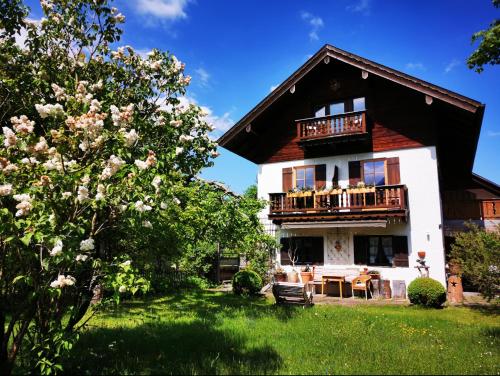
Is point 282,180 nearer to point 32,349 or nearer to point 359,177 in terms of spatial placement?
point 359,177

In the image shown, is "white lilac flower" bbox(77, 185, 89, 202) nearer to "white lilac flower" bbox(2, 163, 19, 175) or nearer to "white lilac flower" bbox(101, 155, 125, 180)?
"white lilac flower" bbox(101, 155, 125, 180)

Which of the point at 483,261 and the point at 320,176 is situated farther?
the point at 320,176

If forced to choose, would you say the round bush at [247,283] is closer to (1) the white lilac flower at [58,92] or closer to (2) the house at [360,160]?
(2) the house at [360,160]

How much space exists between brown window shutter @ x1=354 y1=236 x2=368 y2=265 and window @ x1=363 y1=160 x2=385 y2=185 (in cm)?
248

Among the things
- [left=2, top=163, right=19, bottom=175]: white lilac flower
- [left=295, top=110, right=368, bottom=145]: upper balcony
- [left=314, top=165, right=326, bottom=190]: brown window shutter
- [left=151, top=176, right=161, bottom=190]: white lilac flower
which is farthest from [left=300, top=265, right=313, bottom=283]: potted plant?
[left=2, top=163, right=19, bottom=175]: white lilac flower

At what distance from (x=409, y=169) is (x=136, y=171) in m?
13.4

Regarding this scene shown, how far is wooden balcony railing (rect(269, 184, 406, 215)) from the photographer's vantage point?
14.5 meters

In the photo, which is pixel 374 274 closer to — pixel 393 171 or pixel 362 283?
pixel 362 283

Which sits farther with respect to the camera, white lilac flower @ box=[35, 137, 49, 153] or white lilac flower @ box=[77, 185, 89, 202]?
white lilac flower @ box=[35, 137, 49, 153]

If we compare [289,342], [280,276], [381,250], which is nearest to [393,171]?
[381,250]

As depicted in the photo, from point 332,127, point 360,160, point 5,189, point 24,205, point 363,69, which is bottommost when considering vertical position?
point 24,205

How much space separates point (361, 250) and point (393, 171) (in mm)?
3654

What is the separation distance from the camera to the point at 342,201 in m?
15.6

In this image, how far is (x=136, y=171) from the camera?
453 cm
